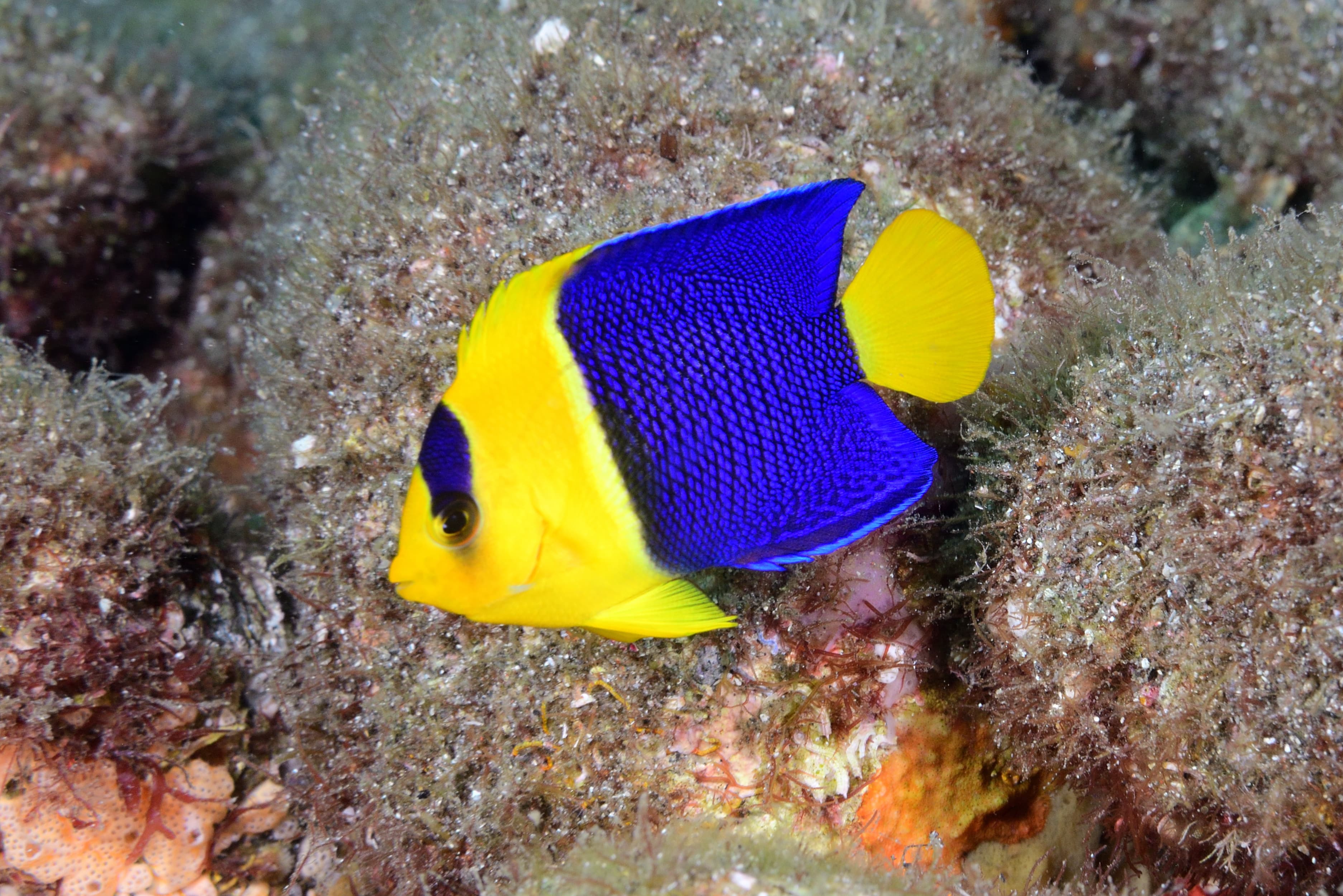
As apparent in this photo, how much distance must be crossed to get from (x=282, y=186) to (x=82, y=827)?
11.1ft

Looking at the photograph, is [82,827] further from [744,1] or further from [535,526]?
[744,1]

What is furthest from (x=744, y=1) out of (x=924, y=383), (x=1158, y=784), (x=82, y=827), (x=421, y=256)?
(x=82, y=827)

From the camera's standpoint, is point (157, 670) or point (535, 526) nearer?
point (535, 526)

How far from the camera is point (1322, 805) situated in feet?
6.66

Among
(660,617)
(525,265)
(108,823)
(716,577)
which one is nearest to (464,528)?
(660,617)

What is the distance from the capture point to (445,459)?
4.96ft

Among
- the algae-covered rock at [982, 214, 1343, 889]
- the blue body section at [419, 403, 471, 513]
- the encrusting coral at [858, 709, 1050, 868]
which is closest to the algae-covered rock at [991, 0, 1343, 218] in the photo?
the algae-covered rock at [982, 214, 1343, 889]

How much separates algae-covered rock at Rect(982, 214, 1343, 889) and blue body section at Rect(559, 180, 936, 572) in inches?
31.6

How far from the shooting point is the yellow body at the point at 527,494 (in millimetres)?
1503

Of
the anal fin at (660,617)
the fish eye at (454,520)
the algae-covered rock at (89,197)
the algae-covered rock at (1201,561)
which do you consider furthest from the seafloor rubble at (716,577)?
the algae-covered rock at (89,197)

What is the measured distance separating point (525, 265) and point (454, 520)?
160 centimetres

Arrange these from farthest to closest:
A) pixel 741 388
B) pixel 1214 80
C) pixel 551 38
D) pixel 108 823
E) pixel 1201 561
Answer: pixel 1214 80 < pixel 551 38 < pixel 108 823 < pixel 1201 561 < pixel 741 388

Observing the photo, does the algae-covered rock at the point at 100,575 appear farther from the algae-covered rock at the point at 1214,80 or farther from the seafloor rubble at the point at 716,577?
the algae-covered rock at the point at 1214,80

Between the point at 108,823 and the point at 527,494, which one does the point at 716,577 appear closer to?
the point at 527,494
